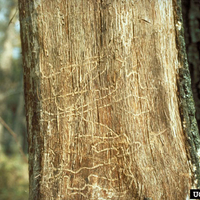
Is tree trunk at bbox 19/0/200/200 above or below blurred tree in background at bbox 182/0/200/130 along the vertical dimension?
below

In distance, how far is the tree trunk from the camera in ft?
4.89

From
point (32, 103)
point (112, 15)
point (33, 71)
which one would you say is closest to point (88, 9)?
point (112, 15)

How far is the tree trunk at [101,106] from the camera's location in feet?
4.89

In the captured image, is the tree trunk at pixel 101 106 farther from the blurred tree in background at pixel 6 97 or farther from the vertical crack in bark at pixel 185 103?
the blurred tree in background at pixel 6 97

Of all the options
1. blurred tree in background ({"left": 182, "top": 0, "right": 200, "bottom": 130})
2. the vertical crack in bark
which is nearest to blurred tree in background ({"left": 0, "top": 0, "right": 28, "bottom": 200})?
blurred tree in background ({"left": 182, "top": 0, "right": 200, "bottom": 130})

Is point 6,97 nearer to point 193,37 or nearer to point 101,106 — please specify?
point 193,37

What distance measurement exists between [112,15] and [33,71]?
51 cm

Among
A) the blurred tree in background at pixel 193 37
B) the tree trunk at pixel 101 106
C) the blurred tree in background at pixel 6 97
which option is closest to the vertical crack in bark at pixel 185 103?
the tree trunk at pixel 101 106

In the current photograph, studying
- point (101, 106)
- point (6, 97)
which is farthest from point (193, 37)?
point (6, 97)

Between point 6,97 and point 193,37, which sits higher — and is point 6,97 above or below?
above

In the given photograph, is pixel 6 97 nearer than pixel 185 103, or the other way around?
pixel 185 103

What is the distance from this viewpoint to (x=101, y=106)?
150 cm

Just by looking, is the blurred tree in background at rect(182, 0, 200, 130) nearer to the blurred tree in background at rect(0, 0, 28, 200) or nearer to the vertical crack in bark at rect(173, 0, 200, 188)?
the vertical crack in bark at rect(173, 0, 200, 188)

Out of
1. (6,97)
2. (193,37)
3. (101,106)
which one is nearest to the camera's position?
(101,106)
